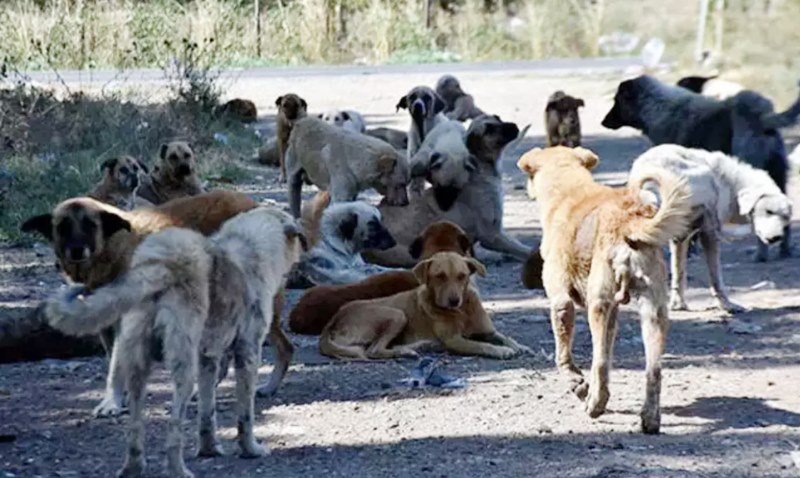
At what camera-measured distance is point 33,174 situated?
617 inches

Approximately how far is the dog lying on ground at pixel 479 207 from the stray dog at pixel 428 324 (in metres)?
3.49

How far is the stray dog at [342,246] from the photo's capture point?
12.5 m

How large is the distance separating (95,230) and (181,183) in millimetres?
3738

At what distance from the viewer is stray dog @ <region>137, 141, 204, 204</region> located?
488 inches

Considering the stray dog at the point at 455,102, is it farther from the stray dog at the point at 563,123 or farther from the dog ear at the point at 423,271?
the dog ear at the point at 423,271

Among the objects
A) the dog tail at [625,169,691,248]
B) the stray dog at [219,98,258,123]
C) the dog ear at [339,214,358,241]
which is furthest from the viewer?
the stray dog at [219,98,258,123]

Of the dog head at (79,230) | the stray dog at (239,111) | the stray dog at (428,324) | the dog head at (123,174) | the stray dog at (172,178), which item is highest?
the dog head at (79,230)

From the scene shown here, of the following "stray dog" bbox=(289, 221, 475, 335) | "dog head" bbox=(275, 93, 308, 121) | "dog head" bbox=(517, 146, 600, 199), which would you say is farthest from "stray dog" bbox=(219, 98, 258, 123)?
"dog head" bbox=(517, 146, 600, 199)

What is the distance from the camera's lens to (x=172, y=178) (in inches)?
491

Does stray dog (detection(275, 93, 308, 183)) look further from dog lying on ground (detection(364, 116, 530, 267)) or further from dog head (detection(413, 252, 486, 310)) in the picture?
dog head (detection(413, 252, 486, 310))

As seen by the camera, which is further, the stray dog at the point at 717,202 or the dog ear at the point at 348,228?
the dog ear at the point at 348,228

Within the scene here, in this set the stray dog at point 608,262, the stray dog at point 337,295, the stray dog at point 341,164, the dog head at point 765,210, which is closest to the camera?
the stray dog at point 608,262

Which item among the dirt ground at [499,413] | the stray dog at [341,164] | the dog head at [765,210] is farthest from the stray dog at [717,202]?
the stray dog at [341,164]

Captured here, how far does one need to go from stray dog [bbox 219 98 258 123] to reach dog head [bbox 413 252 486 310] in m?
11.0
